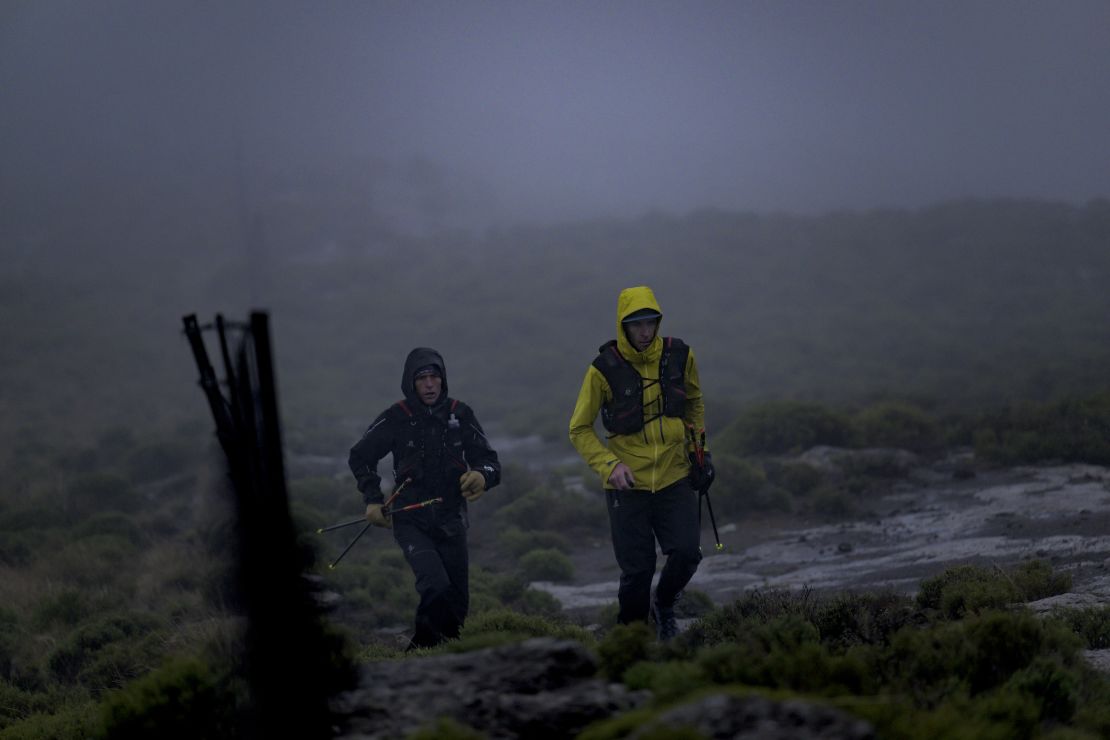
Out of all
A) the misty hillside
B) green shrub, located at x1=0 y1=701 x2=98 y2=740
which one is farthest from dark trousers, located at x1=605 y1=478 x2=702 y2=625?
the misty hillside

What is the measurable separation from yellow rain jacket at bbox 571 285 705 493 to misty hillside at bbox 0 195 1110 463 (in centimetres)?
1646

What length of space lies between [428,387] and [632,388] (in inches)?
65.0

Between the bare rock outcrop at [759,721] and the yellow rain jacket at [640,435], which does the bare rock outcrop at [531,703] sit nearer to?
the bare rock outcrop at [759,721]

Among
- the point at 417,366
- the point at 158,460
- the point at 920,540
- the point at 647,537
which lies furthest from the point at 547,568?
the point at 158,460

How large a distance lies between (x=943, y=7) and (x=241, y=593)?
185162 millimetres

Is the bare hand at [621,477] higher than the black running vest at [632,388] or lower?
lower

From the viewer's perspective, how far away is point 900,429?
16.6 metres

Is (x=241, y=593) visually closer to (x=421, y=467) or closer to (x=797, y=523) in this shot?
(x=421, y=467)

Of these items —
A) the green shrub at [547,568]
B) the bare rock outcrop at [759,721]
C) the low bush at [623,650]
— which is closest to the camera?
the bare rock outcrop at [759,721]

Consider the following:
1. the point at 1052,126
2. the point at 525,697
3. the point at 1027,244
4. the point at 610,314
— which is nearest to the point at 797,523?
the point at 525,697

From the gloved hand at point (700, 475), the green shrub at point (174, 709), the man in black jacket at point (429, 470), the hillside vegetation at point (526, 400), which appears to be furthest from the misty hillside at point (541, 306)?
the green shrub at point (174, 709)

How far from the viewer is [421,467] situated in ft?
22.3

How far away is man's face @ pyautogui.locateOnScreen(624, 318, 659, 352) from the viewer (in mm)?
6000

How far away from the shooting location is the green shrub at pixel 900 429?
16.3 m
